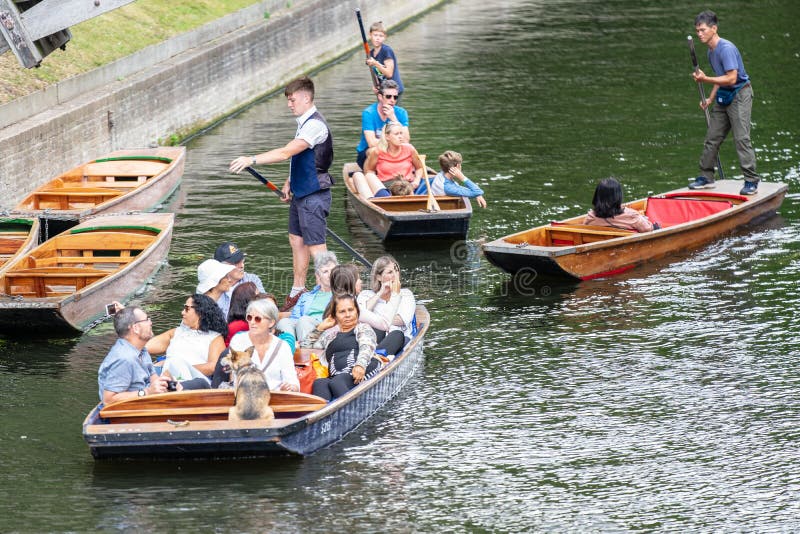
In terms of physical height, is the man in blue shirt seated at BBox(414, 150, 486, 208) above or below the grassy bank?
below

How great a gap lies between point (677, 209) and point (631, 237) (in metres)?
1.65

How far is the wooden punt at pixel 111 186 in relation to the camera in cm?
1380

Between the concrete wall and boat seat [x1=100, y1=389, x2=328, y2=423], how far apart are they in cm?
695

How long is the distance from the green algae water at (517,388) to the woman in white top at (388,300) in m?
0.48

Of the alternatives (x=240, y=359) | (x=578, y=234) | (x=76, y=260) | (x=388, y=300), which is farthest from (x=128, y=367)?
(x=578, y=234)

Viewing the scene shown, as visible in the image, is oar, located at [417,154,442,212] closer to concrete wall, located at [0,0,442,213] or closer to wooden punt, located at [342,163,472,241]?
wooden punt, located at [342,163,472,241]

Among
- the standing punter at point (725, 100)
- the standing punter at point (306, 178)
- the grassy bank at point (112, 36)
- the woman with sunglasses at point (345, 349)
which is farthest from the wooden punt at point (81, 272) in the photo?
the standing punter at point (725, 100)

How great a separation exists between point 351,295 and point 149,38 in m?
12.8

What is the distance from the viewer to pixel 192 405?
8039mm

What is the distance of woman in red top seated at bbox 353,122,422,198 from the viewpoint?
44.9ft

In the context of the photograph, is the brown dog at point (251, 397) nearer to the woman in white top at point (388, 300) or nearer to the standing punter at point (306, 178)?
the woman in white top at point (388, 300)

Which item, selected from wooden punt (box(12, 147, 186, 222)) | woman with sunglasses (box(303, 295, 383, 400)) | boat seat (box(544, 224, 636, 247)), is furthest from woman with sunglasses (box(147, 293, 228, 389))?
wooden punt (box(12, 147, 186, 222))

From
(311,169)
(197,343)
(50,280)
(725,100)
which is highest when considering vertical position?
(725,100)

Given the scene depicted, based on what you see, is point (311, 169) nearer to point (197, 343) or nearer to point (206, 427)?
point (197, 343)
